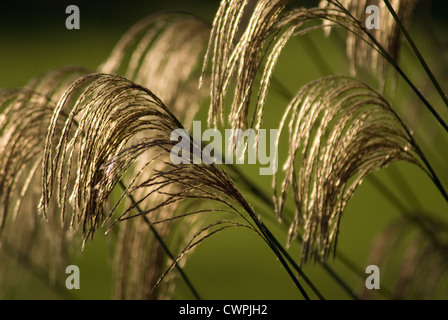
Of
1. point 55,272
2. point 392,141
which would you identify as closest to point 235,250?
point 55,272

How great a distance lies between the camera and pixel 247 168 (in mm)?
9758

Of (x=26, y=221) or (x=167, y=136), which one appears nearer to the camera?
(x=167, y=136)

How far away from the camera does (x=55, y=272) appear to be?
2.17 metres

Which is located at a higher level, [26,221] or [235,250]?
[235,250]

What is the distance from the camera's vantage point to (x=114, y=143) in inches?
55.1

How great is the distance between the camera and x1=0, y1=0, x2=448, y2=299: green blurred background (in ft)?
11.7

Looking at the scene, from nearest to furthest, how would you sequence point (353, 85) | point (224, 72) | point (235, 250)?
point (224, 72)
point (353, 85)
point (235, 250)

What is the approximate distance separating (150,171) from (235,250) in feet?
20.2

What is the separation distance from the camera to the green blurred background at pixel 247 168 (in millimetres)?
3551
